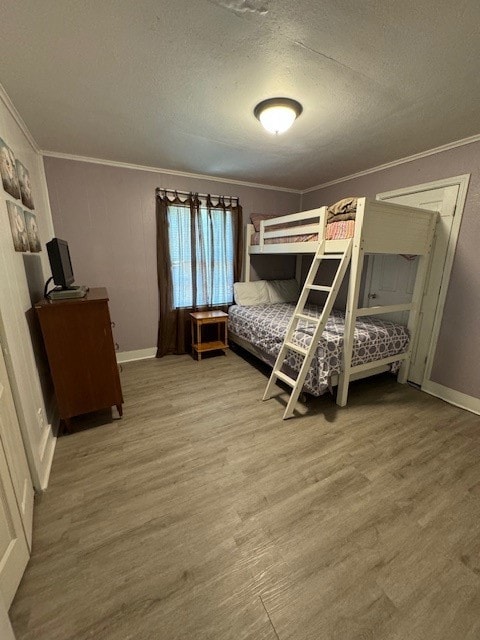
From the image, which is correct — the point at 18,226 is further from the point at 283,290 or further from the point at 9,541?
the point at 283,290

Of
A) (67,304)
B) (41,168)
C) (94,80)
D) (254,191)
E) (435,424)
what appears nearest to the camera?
(94,80)

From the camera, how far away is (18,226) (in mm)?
1688

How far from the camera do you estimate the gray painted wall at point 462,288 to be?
2.26m

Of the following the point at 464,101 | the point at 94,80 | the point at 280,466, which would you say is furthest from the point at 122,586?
the point at 464,101

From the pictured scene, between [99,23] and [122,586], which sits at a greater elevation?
[99,23]

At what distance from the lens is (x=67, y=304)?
1861mm

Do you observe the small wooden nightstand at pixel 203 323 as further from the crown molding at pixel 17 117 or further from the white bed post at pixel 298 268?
the crown molding at pixel 17 117

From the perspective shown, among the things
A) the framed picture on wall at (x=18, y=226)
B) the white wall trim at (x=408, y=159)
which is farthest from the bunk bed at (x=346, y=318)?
the framed picture on wall at (x=18, y=226)

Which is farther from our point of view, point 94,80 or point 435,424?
point 435,424

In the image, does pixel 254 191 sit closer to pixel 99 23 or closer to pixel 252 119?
pixel 252 119

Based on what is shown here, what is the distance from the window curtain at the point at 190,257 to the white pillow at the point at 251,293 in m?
0.17

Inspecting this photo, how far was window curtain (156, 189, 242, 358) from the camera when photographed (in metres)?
3.31

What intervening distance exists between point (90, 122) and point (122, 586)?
9.59ft

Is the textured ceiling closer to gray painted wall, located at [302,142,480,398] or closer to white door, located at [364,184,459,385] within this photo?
gray painted wall, located at [302,142,480,398]
